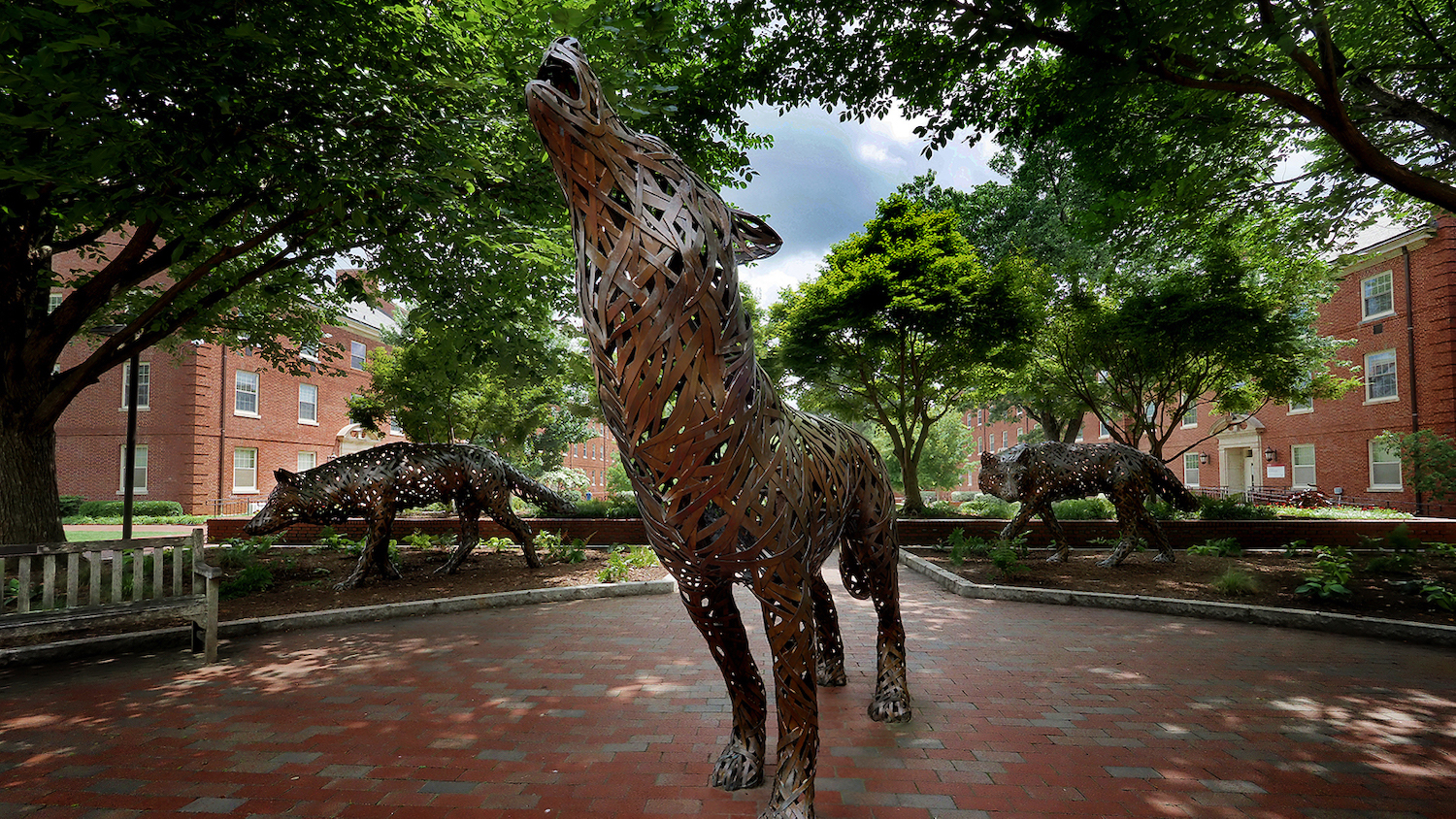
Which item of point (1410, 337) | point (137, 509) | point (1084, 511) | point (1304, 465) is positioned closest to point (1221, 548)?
point (1084, 511)

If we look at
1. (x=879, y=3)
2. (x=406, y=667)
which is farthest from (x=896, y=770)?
(x=879, y=3)

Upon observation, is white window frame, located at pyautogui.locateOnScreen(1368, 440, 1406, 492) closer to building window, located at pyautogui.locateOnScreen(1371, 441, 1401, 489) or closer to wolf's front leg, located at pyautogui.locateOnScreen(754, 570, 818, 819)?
building window, located at pyautogui.locateOnScreen(1371, 441, 1401, 489)

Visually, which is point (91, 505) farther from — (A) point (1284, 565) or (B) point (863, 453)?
(A) point (1284, 565)

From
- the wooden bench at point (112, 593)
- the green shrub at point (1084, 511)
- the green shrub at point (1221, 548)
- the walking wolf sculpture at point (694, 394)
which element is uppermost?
the walking wolf sculpture at point (694, 394)

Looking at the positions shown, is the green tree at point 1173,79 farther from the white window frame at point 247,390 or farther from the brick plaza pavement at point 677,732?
the white window frame at point 247,390

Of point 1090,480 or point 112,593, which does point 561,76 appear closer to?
point 112,593

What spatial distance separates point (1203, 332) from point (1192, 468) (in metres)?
20.3

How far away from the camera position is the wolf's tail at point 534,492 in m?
8.71

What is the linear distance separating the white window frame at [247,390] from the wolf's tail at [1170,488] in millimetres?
28209

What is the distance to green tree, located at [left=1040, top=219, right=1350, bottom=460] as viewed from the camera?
1176 centimetres

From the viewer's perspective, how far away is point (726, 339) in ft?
7.30

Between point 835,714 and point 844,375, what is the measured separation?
13.6 m

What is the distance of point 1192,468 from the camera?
2762cm

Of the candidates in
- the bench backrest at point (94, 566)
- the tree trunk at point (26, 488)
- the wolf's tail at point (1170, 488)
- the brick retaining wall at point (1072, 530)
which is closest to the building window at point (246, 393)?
the brick retaining wall at point (1072, 530)
